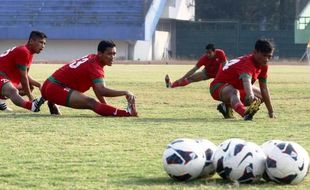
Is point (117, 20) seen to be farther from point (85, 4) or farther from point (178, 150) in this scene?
point (178, 150)

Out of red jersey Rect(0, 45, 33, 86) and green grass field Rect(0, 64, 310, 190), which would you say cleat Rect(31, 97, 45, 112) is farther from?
red jersey Rect(0, 45, 33, 86)

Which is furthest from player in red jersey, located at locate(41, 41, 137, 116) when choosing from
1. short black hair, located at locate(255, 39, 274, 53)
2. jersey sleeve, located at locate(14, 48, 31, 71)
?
short black hair, located at locate(255, 39, 274, 53)

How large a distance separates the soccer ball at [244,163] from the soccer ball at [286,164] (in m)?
0.08

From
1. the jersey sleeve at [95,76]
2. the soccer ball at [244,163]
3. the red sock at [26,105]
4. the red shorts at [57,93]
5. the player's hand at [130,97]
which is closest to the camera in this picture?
the soccer ball at [244,163]

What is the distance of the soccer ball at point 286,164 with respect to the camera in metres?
6.53

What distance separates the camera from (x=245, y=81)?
12.7 metres

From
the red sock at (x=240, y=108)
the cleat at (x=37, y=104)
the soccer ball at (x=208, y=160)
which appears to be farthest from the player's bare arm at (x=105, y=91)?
the soccer ball at (x=208, y=160)

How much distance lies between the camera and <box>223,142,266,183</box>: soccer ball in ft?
21.4

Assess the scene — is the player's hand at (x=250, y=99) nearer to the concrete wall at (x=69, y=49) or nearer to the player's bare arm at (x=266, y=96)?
the player's bare arm at (x=266, y=96)

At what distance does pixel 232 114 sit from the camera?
45.2ft

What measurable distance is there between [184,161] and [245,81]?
20.5ft

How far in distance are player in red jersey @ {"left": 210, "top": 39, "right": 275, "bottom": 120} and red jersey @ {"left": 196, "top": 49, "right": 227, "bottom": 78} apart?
639 centimetres

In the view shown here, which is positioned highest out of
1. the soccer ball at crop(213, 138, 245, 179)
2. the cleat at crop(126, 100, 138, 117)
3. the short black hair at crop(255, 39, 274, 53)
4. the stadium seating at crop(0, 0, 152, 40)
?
the short black hair at crop(255, 39, 274, 53)

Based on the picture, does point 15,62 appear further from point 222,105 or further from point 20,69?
point 222,105
